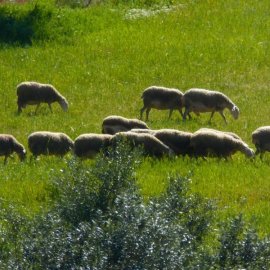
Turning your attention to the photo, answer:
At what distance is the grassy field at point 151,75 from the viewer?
17.1 m

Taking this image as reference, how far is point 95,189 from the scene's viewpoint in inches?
445

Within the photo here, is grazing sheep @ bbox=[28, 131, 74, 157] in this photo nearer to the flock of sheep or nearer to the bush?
the flock of sheep

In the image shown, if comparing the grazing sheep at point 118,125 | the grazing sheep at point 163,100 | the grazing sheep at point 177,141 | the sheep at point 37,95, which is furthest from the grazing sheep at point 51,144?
the sheep at point 37,95

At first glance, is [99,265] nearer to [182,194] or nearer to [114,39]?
[182,194]

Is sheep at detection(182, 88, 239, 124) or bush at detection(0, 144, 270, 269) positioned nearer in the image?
bush at detection(0, 144, 270, 269)

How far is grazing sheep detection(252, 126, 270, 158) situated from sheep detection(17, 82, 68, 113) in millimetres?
5792

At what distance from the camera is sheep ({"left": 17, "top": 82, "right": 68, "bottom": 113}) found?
23781mm

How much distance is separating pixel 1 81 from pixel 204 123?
19.7ft

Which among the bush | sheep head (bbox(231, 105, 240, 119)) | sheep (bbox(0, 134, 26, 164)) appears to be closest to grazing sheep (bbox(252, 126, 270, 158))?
sheep head (bbox(231, 105, 240, 119))

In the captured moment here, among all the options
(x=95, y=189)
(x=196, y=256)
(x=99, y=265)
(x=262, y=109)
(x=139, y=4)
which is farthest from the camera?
(x=139, y=4)

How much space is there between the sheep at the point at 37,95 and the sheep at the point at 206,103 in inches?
108

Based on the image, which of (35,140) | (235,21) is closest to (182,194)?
(35,140)

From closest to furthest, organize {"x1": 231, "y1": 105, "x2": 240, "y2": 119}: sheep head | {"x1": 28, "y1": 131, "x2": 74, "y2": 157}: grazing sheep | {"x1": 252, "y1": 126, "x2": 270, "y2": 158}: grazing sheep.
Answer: {"x1": 252, "y1": 126, "x2": 270, "y2": 158}: grazing sheep, {"x1": 28, "y1": 131, "x2": 74, "y2": 157}: grazing sheep, {"x1": 231, "y1": 105, "x2": 240, "y2": 119}: sheep head

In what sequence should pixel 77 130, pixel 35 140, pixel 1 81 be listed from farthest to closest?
pixel 1 81, pixel 77 130, pixel 35 140
